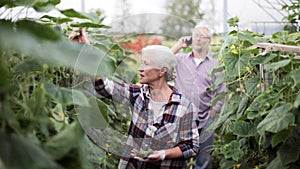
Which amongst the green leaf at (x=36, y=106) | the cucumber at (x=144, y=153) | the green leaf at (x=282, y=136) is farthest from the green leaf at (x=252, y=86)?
the green leaf at (x=36, y=106)

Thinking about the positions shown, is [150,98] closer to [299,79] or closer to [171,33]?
[171,33]

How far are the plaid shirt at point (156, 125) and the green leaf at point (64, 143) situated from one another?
142 cm

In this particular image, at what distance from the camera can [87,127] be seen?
210cm

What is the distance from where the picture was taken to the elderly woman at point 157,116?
2.40 m

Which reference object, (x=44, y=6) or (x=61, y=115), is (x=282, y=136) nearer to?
(x=61, y=115)

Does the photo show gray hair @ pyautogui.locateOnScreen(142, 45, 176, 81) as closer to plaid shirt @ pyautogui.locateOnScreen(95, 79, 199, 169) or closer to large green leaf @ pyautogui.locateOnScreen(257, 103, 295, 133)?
plaid shirt @ pyautogui.locateOnScreen(95, 79, 199, 169)

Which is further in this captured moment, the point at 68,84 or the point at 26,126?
the point at 68,84

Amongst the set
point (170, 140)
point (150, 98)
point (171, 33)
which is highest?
point (171, 33)

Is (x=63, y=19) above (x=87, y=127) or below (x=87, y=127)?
above

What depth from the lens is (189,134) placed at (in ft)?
8.09

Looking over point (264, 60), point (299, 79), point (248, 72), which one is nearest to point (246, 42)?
point (248, 72)

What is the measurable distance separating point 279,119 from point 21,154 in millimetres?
1414

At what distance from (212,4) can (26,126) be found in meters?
4.10

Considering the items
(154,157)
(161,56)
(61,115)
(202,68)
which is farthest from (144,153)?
(202,68)
